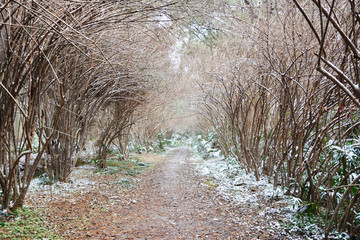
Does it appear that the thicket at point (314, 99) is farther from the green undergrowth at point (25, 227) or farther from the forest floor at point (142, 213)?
the green undergrowth at point (25, 227)

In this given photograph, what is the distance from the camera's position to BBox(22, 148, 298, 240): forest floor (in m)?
3.69

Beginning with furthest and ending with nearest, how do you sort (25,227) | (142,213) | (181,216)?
(142,213), (181,216), (25,227)

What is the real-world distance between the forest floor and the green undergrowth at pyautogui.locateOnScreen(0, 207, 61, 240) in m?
0.13

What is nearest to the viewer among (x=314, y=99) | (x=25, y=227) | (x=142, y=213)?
(x=25, y=227)

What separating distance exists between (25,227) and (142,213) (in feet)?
6.33

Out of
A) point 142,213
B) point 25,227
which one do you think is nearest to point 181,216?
point 142,213

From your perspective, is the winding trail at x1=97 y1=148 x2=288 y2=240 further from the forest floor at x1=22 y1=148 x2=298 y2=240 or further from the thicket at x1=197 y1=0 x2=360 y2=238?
the thicket at x1=197 y1=0 x2=360 y2=238

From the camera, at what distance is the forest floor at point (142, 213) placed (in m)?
3.69

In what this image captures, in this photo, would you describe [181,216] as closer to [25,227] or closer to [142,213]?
[142,213]

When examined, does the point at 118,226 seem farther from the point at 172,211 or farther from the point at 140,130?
the point at 140,130

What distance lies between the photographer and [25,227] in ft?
10.8

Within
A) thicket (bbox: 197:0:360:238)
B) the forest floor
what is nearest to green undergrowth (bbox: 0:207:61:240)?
the forest floor

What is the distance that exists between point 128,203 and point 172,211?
102 centimetres

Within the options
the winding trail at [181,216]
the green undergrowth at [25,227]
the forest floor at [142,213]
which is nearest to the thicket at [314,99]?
the forest floor at [142,213]
